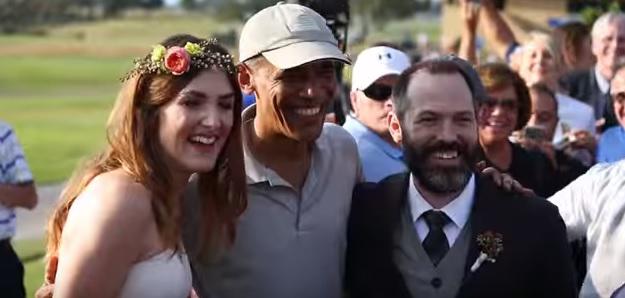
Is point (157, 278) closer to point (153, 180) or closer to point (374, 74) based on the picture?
point (153, 180)

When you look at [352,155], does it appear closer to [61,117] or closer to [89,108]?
[61,117]

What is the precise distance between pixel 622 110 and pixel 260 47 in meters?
1.43

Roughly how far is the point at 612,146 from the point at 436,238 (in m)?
1.90

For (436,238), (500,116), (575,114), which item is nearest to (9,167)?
(500,116)

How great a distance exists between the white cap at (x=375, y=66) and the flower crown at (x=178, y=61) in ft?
6.46

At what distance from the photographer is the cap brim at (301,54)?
12.6ft

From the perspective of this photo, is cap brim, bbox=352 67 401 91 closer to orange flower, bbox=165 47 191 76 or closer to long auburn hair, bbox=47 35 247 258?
long auburn hair, bbox=47 35 247 258

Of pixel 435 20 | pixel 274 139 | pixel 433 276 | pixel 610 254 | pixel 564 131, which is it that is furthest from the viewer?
pixel 435 20

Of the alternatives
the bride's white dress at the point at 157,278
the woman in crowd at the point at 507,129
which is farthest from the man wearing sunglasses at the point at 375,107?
the bride's white dress at the point at 157,278

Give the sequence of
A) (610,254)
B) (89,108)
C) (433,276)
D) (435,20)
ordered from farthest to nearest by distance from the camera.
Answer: (435,20), (89,108), (610,254), (433,276)

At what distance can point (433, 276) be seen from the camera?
11.5 ft

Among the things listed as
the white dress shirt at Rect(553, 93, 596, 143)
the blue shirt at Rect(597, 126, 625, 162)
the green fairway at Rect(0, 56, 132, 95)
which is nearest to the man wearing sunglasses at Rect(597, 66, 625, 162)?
the blue shirt at Rect(597, 126, 625, 162)

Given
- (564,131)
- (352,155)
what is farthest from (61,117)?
(352,155)

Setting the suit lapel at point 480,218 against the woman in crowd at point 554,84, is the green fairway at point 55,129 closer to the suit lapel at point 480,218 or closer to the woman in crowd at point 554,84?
the woman in crowd at point 554,84
